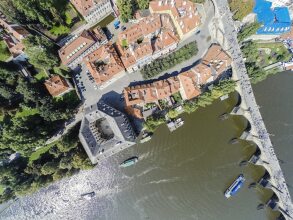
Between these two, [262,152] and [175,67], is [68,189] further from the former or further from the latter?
[262,152]

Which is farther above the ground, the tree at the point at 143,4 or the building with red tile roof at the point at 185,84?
the tree at the point at 143,4

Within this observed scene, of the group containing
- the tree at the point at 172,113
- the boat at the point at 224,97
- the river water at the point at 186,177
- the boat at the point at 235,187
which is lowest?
the boat at the point at 235,187

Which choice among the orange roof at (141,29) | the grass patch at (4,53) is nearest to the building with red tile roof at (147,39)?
the orange roof at (141,29)

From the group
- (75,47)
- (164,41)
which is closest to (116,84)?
(75,47)

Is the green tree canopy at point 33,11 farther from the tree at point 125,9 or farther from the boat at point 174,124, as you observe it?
the boat at point 174,124

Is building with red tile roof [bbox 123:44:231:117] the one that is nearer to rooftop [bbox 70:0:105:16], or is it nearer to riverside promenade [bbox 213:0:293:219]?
riverside promenade [bbox 213:0:293:219]

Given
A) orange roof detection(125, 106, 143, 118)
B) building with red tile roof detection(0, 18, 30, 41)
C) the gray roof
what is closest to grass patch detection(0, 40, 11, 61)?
building with red tile roof detection(0, 18, 30, 41)
